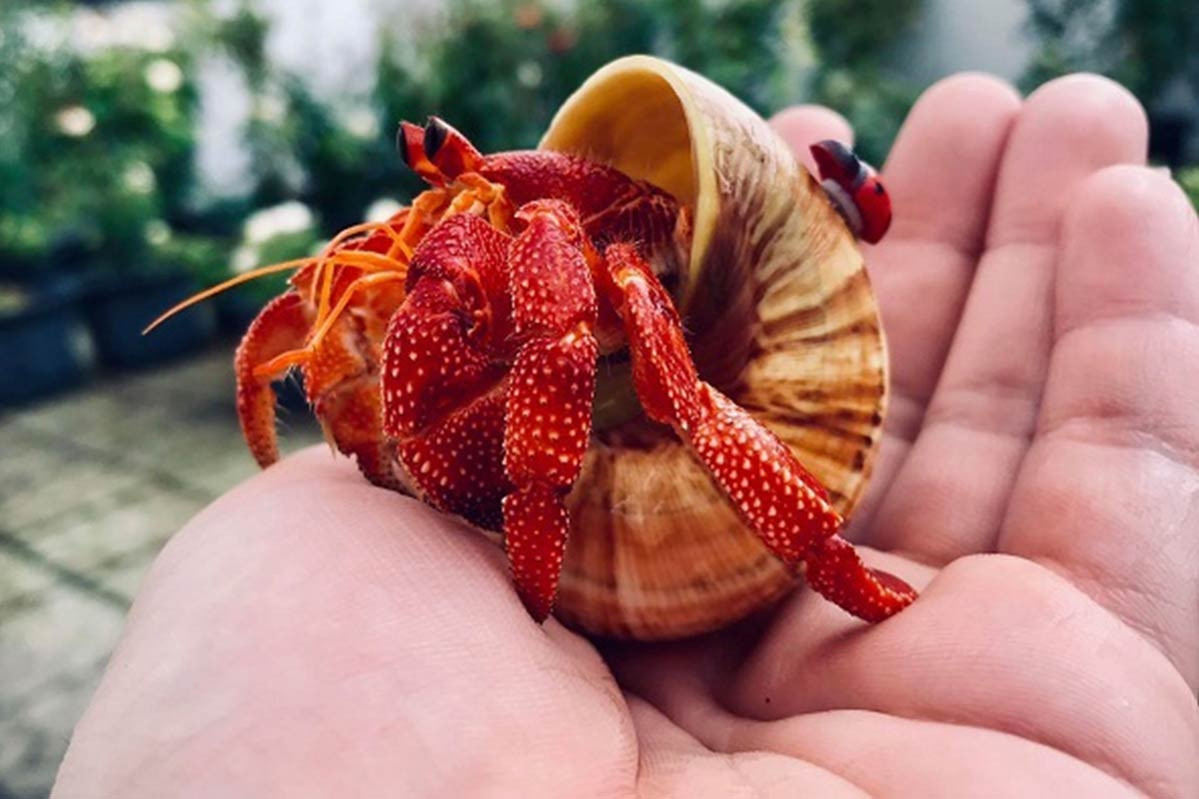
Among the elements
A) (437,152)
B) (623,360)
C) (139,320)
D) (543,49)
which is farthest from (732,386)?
(139,320)

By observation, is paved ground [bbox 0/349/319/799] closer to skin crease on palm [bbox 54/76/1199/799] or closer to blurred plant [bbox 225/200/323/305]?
blurred plant [bbox 225/200/323/305]

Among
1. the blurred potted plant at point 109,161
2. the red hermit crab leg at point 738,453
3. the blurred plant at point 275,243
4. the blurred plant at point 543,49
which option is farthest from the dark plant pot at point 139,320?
the red hermit crab leg at point 738,453

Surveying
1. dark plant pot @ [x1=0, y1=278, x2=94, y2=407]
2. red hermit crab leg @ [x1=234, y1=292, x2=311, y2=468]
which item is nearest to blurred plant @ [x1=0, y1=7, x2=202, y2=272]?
dark plant pot @ [x1=0, y1=278, x2=94, y2=407]

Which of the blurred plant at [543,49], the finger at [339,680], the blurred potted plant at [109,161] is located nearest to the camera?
the finger at [339,680]

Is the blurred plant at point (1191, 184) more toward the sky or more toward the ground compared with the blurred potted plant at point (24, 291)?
more toward the sky

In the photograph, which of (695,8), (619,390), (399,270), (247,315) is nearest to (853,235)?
(619,390)

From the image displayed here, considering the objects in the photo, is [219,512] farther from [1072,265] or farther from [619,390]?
[1072,265]

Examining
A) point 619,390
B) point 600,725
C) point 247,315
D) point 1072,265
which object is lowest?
point 247,315

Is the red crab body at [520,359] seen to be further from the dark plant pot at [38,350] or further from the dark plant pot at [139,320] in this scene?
the dark plant pot at [139,320]
